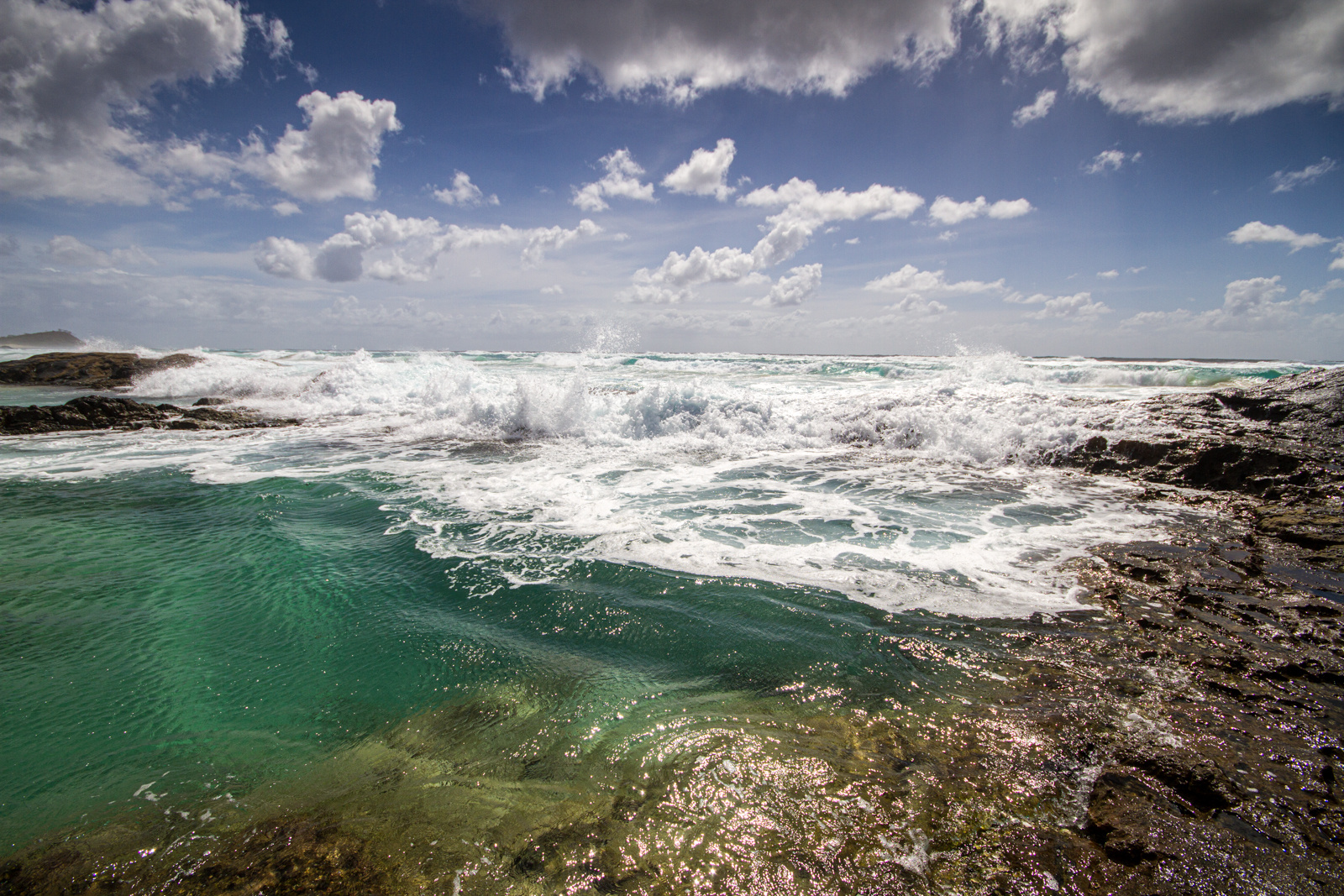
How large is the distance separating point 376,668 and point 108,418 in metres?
14.8

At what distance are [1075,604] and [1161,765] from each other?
1862 millimetres

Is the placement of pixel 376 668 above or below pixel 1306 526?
below

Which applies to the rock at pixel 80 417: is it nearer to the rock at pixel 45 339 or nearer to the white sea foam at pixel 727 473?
the white sea foam at pixel 727 473

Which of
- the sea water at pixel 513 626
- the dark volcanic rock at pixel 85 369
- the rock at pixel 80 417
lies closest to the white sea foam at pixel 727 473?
the sea water at pixel 513 626

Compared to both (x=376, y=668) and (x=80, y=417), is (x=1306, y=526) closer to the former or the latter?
(x=376, y=668)

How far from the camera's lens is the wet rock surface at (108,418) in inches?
462

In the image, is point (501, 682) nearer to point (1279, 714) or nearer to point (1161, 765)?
point (1161, 765)

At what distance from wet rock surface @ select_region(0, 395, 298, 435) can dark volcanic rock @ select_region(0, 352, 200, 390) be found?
1482cm

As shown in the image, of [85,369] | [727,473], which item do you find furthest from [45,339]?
[727,473]

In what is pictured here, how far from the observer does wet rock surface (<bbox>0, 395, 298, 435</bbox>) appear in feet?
38.5

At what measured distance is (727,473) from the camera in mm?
8711

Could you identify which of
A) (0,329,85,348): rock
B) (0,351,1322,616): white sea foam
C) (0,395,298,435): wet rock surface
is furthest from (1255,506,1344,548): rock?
(0,329,85,348): rock

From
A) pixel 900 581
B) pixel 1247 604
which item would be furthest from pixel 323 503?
pixel 1247 604

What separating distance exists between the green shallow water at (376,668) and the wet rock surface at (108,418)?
9.02 meters
